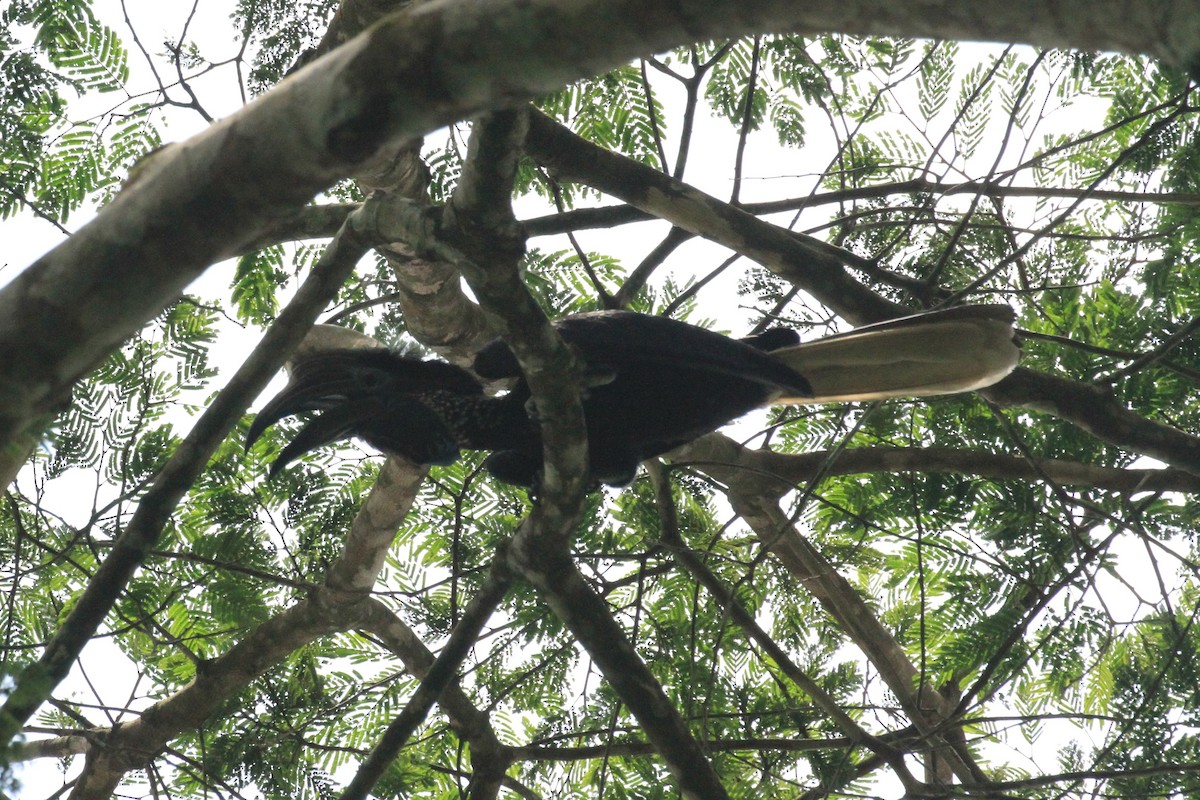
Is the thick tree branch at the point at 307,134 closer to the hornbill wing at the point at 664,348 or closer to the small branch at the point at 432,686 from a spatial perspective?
the small branch at the point at 432,686

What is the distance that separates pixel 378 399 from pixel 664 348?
879 mm

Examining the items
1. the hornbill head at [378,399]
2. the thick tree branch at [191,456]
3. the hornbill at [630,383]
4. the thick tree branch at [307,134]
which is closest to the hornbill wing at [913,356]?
the hornbill at [630,383]

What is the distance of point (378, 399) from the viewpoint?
10.2ft

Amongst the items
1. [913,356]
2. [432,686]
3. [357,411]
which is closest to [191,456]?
[432,686]

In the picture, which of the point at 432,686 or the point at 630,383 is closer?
the point at 432,686

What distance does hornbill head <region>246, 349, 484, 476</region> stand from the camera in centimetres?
303

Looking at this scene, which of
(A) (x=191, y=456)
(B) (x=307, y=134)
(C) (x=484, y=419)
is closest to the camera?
(B) (x=307, y=134)

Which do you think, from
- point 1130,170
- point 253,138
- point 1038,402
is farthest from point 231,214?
point 1130,170

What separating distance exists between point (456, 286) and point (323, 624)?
4.14 feet

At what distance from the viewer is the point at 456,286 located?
368 centimetres

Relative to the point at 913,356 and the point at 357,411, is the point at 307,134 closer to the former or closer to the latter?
the point at 357,411

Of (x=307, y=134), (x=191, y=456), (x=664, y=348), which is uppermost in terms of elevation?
(x=664, y=348)

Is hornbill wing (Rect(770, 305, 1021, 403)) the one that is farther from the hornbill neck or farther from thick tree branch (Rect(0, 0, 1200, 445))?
thick tree branch (Rect(0, 0, 1200, 445))

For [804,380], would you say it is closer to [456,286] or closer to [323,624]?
[456,286]
